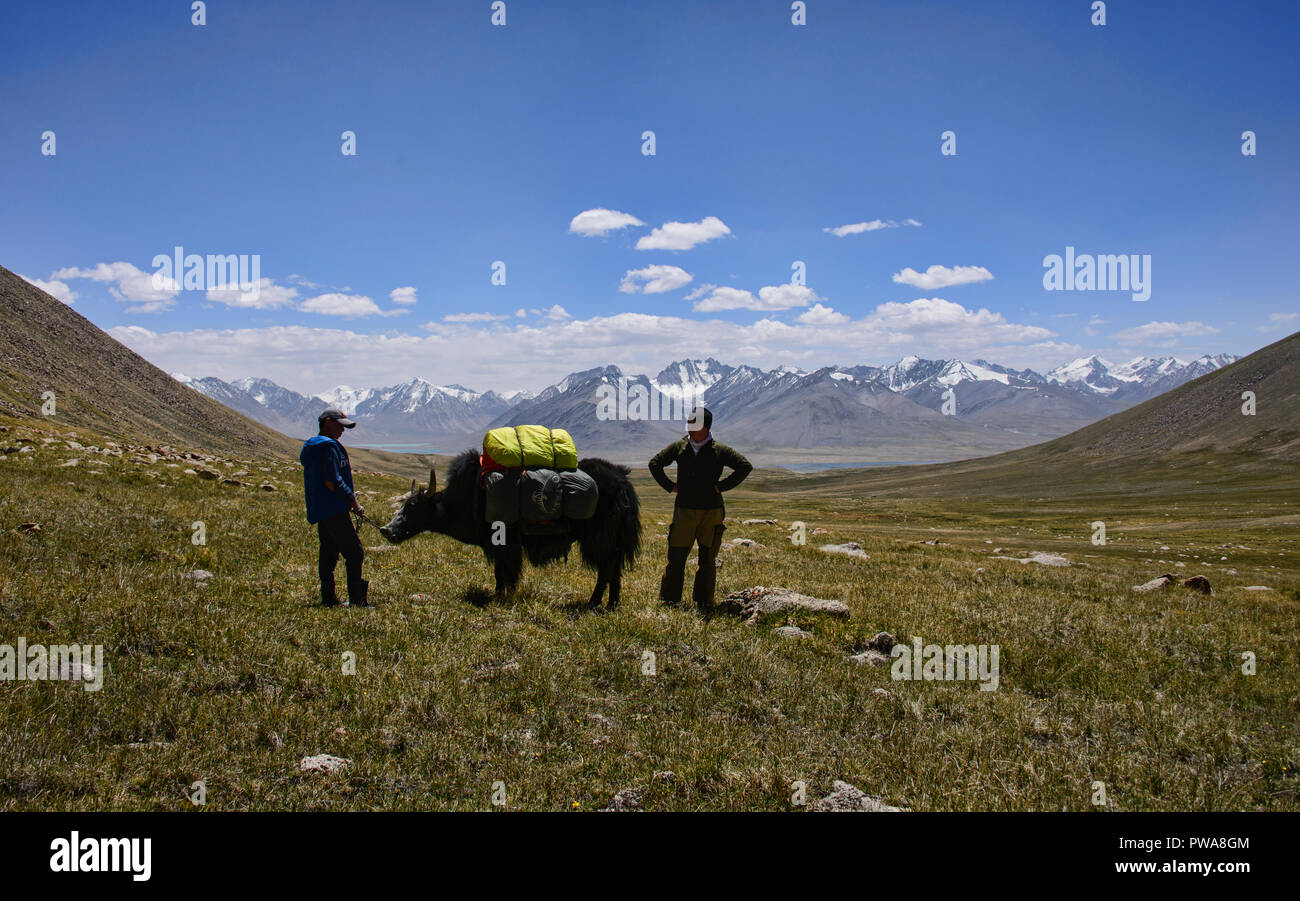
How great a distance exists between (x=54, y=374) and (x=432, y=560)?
117680mm

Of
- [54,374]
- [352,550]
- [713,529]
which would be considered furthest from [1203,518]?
Result: [54,374]

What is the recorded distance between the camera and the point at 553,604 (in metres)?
10.4

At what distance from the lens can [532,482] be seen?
10430 mm

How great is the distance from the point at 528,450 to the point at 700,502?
299cm

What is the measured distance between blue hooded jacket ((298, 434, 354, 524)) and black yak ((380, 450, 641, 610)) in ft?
4.48

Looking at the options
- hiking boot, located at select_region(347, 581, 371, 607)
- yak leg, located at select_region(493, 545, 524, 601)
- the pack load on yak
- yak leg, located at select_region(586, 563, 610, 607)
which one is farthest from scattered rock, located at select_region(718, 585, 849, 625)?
hiking boot, located at select_region(347, 581, 371, 607)

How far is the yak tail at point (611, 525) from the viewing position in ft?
35.8

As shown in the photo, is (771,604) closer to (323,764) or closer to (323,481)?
(323,764)

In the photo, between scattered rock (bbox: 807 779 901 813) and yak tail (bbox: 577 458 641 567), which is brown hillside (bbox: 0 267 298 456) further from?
scattered rock (bbox: 807 779 901 813)

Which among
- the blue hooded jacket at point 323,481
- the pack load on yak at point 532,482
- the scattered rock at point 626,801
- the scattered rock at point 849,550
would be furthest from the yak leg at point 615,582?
the scattered rock at point 849,550

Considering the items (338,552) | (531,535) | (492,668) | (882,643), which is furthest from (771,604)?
(338,552)

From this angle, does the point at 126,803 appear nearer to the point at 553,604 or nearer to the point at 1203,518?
the point at 553,604

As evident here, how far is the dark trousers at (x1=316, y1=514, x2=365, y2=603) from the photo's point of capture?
9.42 m

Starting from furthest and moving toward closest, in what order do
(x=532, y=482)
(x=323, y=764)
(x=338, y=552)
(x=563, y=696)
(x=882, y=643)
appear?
(x=532, y=482) < (x=338, y=552) < (x=882, y=643) < (x=563, y=696) < (x=323, y=764)
